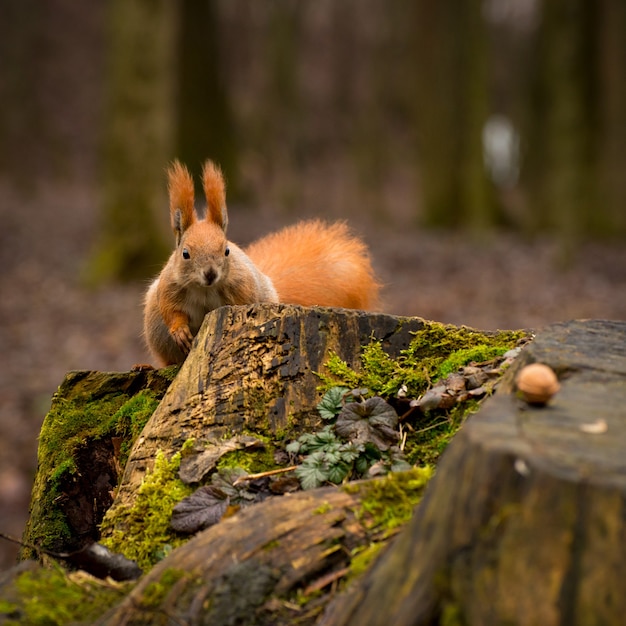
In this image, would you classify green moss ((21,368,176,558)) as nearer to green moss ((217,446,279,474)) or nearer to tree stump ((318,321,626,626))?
green moss ((217,446,279,474))

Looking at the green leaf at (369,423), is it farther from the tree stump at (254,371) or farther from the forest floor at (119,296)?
the forest floor at (119,296)

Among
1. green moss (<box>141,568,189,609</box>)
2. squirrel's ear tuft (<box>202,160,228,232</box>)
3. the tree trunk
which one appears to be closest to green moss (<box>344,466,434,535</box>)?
green moss (<box>141,568,189,609</box>)

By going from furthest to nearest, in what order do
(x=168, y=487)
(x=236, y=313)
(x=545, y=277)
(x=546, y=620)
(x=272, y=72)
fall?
(x=272, y=72) < (x=545, y=277) < (x=236, y=313) < (x=168, y=487) < (x=546, y=620)

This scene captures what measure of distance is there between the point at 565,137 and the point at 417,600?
11115 millimetres

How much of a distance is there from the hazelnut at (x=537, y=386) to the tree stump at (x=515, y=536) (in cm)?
7

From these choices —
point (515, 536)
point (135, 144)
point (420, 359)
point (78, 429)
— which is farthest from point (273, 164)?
point (515, 536)

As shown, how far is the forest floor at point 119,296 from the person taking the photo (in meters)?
7.04

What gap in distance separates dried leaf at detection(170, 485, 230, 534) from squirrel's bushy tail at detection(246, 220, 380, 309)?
160cm

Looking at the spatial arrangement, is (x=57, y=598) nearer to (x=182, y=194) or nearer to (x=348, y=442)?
(x=348, y=442)

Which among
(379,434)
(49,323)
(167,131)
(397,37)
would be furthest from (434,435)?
(397,37)

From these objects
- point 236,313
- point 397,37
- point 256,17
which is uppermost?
point 256,17

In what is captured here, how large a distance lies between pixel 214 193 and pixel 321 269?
0.71 m

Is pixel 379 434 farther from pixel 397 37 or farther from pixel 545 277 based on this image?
pixel 397 37

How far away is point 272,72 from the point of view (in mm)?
20812
